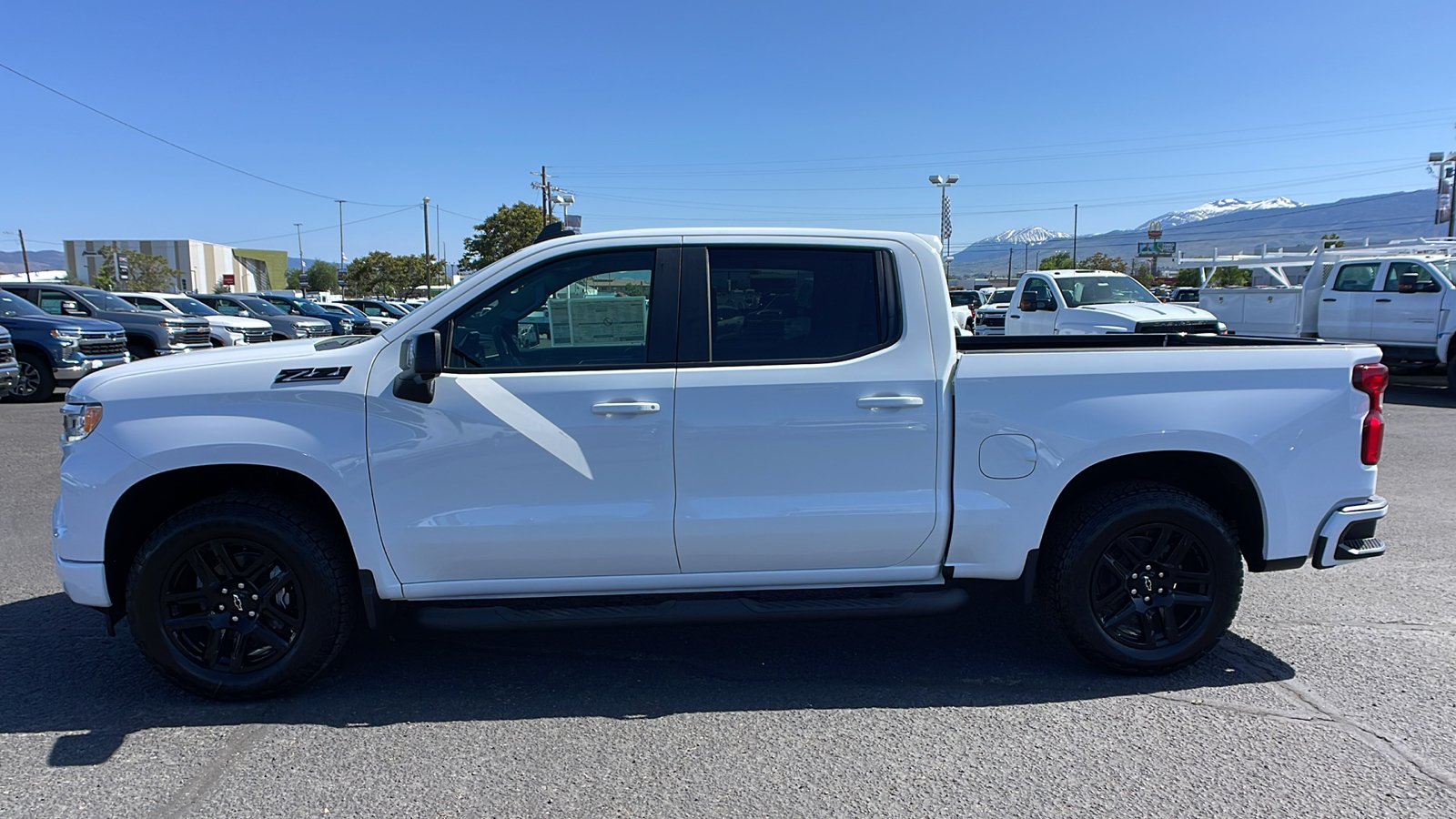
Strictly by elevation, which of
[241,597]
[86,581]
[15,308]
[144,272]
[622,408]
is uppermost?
[144,272]

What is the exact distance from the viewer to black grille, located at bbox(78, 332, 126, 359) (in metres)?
14.2

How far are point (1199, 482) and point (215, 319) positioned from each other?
816 inches

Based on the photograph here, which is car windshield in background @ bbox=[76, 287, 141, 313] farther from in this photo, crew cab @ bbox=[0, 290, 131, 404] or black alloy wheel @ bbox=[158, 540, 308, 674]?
black alloy wheel @ bbox=[158, 540, 308, 674]

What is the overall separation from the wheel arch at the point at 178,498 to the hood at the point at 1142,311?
12.6 meters

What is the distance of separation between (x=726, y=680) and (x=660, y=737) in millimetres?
566

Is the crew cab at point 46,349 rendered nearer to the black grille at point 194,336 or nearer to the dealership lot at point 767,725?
the black grille at point 194,336

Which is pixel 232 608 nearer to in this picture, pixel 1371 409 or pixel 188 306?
pixel 1371 409

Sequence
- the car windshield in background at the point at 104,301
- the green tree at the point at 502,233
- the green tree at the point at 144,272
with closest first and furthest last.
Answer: the car windshield in background at the point at 104,301 → the green tree at the point at 502,233 → the green tree at the point at 144,272

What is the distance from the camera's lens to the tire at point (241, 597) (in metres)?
3.56

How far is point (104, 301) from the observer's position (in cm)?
1723

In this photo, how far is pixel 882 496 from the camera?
3662 mm

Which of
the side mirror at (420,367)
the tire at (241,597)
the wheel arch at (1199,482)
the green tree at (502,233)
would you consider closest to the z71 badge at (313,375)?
the side mirror at (420,367)

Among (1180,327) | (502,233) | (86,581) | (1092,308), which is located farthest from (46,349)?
(502,233)

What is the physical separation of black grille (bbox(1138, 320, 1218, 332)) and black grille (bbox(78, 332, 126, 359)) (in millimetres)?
16082
